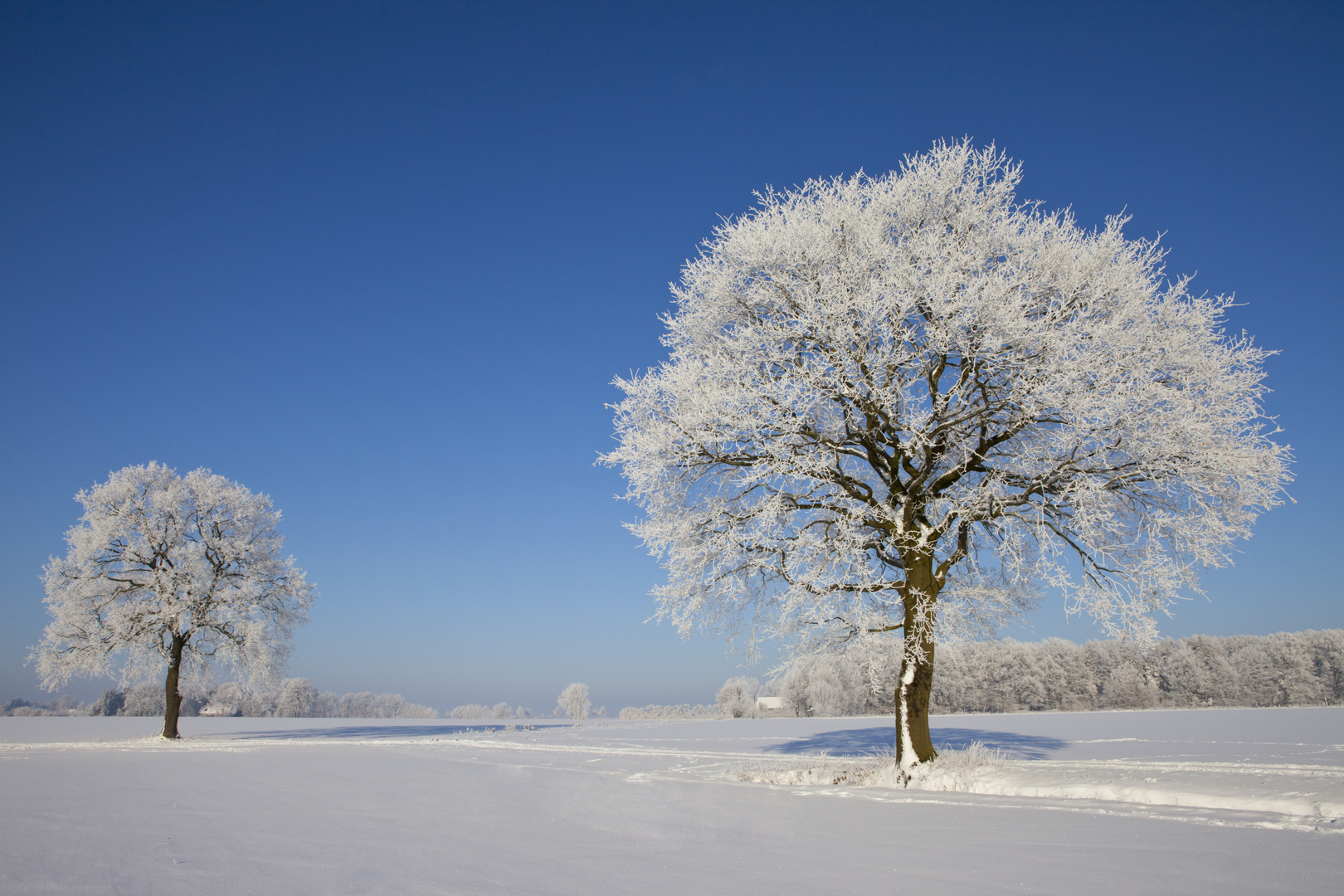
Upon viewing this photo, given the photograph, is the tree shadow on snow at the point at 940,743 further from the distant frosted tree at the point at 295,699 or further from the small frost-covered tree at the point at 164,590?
the distant frosted tree at the point at 295,699

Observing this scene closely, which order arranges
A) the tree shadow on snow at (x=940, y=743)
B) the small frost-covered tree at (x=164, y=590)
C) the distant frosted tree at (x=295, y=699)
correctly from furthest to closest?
the distant frosted tree at (x=295, y=699), the small frost-covered tree at (x=164, y=590), the tree shadow on snow at (x=940, y=743)

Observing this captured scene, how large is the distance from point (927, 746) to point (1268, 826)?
555cm

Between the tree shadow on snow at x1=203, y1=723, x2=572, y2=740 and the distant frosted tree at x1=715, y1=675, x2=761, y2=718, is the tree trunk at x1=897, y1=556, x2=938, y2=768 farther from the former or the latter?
the distant frosted tree at x1=715, y1=675, x2=761, y2=718

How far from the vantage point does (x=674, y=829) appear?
6.64 metres

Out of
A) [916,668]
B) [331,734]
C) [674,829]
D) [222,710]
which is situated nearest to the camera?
[674,829]

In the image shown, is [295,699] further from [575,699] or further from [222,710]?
[575,699]

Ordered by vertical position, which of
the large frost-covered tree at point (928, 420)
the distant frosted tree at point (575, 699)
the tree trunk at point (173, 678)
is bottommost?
the distant frosted tree at point (575, 699)

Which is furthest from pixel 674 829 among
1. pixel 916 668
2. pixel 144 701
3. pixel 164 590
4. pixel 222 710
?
pixel 222 710

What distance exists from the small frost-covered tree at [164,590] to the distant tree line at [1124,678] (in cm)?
5382

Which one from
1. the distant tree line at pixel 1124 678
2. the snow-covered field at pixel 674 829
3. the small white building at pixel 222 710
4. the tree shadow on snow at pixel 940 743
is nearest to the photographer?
the snow-covered field at pixel 674 829

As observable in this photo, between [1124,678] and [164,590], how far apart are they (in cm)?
8311

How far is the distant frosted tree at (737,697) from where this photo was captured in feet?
280

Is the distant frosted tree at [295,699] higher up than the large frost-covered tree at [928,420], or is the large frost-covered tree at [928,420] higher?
the large frost-covered tree at [928,420]

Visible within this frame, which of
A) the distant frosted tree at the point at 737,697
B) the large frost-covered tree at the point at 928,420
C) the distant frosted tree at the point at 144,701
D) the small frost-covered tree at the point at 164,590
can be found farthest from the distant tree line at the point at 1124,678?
the distant frosted tree at the point at 144,701
